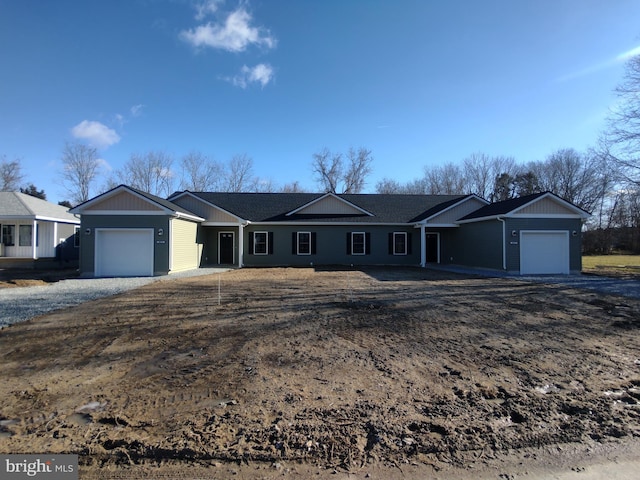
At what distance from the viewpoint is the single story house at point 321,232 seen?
592 inches

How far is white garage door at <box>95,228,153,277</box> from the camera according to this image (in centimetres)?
1506

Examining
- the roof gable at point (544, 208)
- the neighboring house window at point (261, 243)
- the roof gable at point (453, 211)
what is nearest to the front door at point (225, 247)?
the neighboring house window at point (261, 243)

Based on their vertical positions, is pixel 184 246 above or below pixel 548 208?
below

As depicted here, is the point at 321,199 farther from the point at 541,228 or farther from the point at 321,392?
the point at 321,392

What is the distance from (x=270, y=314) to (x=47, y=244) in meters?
19.7

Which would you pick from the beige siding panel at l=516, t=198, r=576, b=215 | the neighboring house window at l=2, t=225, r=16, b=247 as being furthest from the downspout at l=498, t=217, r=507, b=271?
the neighboring house window at l=2, t=225, r=16, b=247

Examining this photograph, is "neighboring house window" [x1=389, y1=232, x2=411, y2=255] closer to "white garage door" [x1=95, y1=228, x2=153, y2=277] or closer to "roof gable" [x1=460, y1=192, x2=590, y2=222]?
"roof gable" [x1=460, y1=192, x2=590, y2=222]

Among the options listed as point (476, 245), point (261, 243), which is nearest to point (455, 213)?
point (476, 245)

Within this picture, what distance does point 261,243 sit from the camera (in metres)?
20.8

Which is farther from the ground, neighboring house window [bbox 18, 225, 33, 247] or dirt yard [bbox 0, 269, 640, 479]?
Result: neighboring house window [bbox 18, 225, 33, 247]

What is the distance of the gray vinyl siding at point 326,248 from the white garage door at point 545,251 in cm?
631

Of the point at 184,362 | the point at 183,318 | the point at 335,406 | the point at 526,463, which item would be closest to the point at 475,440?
the point at 526,463

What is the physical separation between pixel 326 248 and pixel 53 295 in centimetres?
1348

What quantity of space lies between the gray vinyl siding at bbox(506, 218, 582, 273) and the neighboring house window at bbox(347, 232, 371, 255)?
7565 mm
